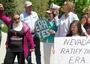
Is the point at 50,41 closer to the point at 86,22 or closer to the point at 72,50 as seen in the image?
the point at 86,22

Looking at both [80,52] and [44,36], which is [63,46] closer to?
[80,52]

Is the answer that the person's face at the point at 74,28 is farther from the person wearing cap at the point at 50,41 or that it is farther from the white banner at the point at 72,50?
the person wearing cap at the point at 50,41

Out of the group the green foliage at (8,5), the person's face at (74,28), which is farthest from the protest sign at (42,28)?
the green foliage at (8,5)

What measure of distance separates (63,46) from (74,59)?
0.38 m

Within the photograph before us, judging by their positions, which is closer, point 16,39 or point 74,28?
point 74,28

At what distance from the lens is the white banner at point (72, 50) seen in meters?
10.0

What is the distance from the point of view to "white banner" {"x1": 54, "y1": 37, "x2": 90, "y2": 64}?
10.0 meters

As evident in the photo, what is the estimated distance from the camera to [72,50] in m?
10.1

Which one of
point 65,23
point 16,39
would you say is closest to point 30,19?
point 16,39

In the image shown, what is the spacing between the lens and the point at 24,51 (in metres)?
10.7

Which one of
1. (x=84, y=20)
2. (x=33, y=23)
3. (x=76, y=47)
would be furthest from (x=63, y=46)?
(x=33, y=23)

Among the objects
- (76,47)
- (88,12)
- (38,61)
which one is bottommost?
(38,61)

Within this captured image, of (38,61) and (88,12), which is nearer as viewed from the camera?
(88,12)

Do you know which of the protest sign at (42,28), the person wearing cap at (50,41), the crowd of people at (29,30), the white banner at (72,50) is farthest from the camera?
the protest sign at (42,28)
